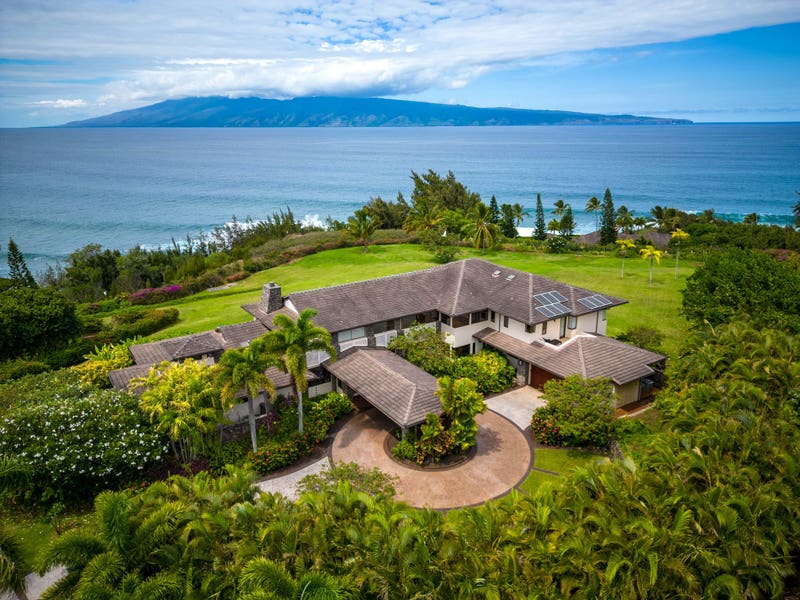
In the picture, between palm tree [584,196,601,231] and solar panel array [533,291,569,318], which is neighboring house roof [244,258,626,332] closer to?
solar panel array [533,291,569,318]

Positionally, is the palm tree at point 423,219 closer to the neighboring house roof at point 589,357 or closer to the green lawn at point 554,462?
the neighboring house roof at point 589,357

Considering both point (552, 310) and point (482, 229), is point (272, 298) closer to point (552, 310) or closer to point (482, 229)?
point (552, 310)

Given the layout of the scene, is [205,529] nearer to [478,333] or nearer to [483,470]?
[483,470]

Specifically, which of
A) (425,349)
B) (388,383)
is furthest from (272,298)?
(388,383)

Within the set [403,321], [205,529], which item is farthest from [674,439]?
[403,321]

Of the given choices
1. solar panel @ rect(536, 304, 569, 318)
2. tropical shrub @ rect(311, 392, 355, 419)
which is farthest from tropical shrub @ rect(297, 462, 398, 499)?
solar panel @ rect(536, 304, 569, 318)

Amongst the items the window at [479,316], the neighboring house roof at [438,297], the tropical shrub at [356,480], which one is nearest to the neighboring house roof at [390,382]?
the neighboring house roof at [438,297]
